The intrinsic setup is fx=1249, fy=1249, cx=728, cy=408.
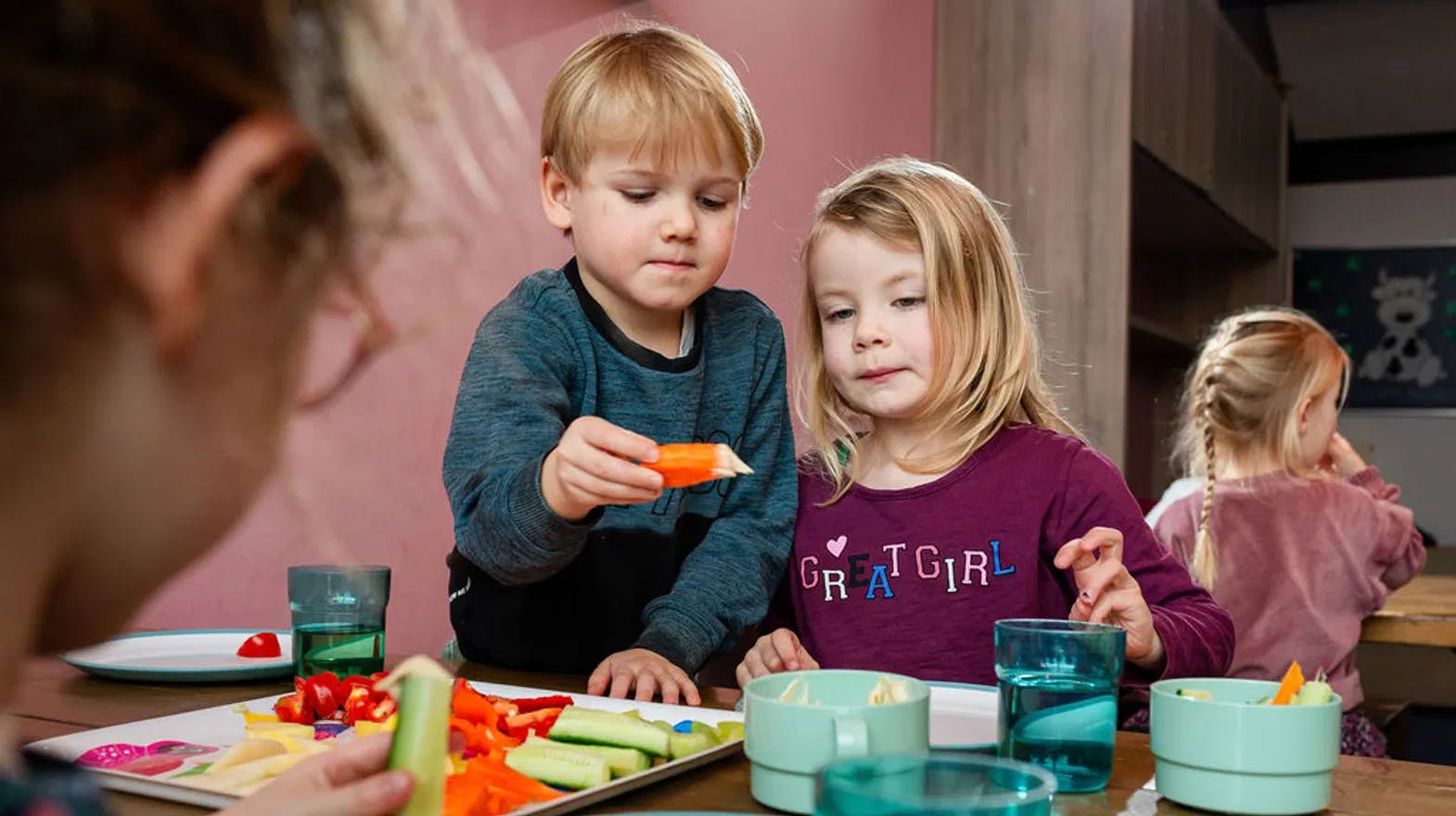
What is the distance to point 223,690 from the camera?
1058 mm

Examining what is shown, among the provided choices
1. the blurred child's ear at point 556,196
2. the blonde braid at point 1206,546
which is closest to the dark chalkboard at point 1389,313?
the blonde braid at point 1206,546

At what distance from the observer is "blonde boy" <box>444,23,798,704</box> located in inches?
46.4

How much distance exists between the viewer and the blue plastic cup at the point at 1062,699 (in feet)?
2.46

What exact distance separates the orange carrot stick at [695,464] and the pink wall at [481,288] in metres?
0.30

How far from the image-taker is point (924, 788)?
474mm

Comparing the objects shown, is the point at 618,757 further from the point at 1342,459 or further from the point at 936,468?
the point at 1342,459

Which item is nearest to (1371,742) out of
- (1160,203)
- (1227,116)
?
(1160,203)

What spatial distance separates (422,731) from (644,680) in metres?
0.56

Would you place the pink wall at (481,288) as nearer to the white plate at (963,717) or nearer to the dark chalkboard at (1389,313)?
the white plate at (963,717)

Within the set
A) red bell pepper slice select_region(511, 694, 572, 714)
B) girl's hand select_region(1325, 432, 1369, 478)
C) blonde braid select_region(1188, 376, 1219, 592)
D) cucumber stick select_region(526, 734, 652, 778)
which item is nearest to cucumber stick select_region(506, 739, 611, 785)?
cucumber stick select_region(526, 734, 652, 778)

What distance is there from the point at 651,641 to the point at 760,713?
46 centimetres

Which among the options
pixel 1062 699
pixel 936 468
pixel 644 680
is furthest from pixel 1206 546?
pixel 1062 699

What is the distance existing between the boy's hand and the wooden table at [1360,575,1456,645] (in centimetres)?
182

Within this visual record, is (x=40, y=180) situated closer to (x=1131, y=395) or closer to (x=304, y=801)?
(x=304, y=801)
